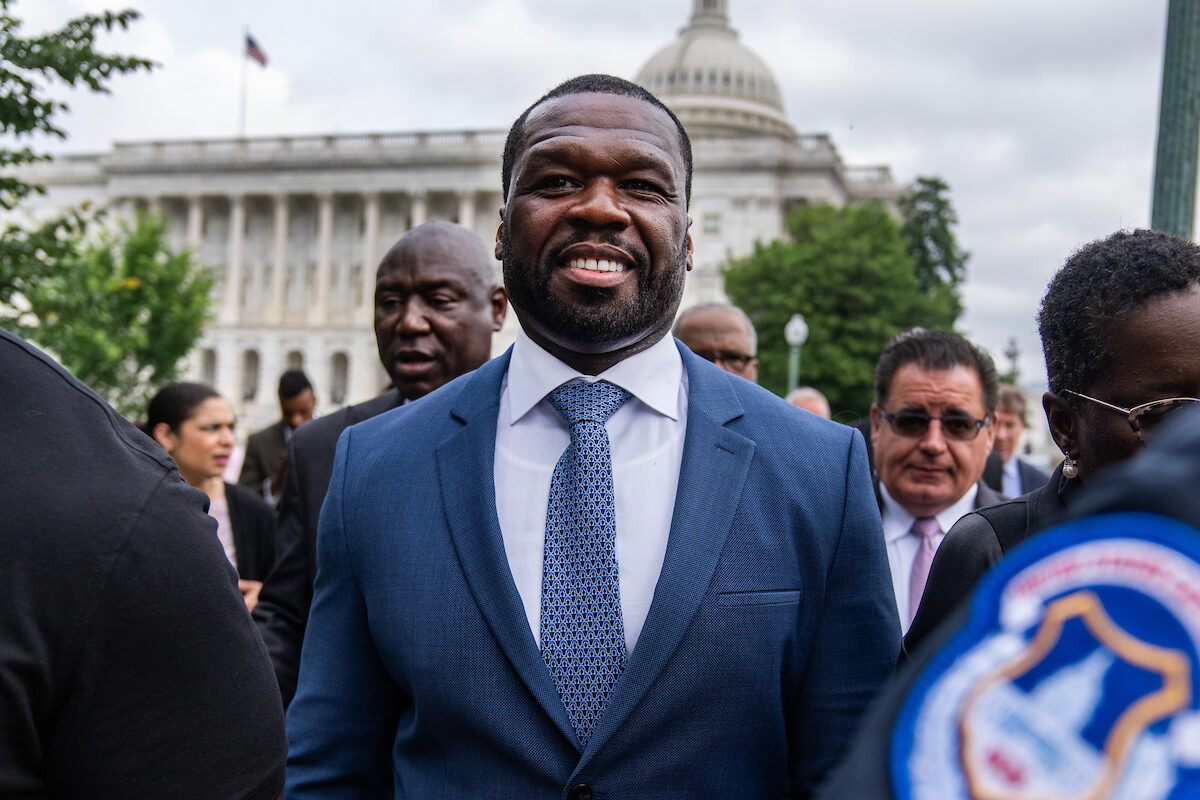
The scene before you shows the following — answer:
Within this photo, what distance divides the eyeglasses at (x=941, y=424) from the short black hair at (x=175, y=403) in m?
4.25

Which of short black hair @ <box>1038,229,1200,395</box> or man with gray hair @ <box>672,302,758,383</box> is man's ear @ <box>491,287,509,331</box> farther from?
short black hair @ <box>1038,229,1200,395</box>

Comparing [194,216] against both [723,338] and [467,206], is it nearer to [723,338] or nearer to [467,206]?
[467,206]

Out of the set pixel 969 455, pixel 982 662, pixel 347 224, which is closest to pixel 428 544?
pixel 982 662

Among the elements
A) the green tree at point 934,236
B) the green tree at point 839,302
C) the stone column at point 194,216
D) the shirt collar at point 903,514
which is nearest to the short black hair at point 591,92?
the shirt collar at point 903,514

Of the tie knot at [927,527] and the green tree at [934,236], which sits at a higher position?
the green tree at [934,236]

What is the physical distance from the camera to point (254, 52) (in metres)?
62.1

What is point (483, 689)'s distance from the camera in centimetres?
231

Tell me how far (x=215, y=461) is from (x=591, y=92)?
4.82m

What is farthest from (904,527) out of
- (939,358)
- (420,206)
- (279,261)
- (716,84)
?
(716,84)

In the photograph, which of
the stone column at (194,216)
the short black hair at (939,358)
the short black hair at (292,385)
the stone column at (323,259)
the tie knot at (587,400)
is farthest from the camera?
the stone column at (194,216)

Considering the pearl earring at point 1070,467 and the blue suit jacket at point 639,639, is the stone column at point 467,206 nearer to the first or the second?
the blue suit jacket at point 639,639

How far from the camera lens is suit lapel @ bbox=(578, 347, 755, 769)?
88.7 inches

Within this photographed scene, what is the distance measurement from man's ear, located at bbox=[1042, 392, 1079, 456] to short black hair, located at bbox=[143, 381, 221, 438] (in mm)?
5715

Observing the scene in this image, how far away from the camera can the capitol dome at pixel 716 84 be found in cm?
8338
